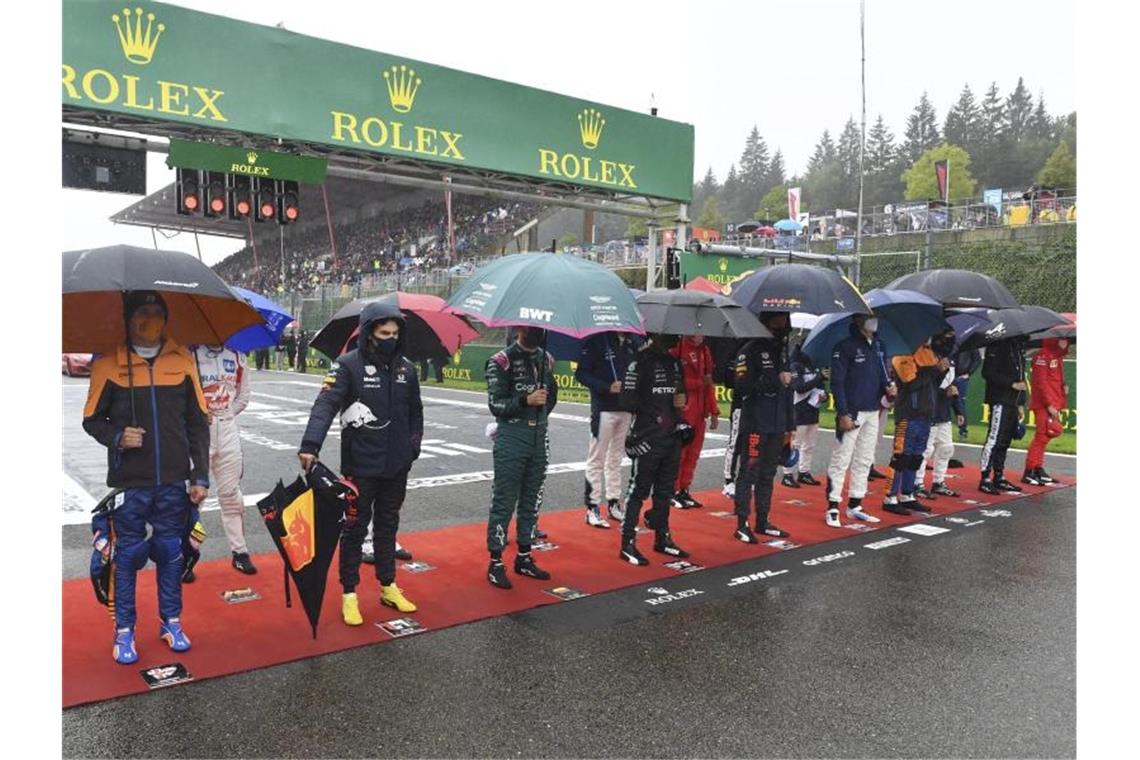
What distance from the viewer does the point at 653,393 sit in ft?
19.7

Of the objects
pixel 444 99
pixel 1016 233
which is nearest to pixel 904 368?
pixel 444 99

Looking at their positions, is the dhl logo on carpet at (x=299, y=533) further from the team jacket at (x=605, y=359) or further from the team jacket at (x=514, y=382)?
the team jacket at (x=605, y=359)

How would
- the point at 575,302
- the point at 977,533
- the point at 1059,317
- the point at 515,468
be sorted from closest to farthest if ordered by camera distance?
the point at 575,302, the point at 515,468, the point at 977,533, the point at 1059,317

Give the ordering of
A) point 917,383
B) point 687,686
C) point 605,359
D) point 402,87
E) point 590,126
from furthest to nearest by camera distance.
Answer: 1. point 590,126
2. point 402,87
3. point 917,383
4. point 605,359
5. point 687,686

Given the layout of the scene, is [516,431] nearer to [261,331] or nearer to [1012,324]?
[261,331]

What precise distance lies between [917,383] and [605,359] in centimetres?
340

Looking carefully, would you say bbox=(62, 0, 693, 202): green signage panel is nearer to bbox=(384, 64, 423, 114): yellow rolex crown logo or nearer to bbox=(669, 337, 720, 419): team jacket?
bbox=(384, 64, 423, 114): yellow rolex crown logo

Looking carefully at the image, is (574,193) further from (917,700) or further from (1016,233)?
(1016,233)

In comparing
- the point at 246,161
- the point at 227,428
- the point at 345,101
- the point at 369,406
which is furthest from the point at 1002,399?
the point at 246,161

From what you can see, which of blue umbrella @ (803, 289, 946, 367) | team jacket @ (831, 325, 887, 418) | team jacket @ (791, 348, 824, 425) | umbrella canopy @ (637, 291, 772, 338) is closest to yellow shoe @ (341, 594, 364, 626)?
umbrella canopy @ (637, 291, 772, 338)

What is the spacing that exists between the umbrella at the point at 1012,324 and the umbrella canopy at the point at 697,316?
414 centimetres

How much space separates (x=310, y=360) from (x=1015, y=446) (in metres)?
30.9

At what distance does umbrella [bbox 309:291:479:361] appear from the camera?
19.1ft

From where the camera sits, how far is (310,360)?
36.9 metres
